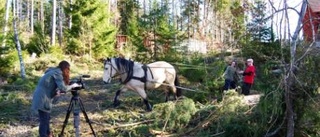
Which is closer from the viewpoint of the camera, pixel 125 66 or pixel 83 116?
pixel 83 116

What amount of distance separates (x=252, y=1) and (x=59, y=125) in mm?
5294

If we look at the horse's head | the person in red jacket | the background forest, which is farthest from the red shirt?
the horse's head

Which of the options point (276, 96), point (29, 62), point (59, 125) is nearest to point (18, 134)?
point (59, 125)

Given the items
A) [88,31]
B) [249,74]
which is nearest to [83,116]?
[249,74]

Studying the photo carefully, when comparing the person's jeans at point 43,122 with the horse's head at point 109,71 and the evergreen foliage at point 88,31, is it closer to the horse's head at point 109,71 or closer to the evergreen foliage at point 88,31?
the horse's head at point 109,71

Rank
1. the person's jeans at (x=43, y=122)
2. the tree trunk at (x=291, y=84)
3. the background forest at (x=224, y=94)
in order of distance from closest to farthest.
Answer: the tree trunk at (x=291, y=84) < the background forest at (x=224, y=94) < the person's jeans at (x=43, y=122)

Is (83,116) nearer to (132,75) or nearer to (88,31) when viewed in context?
(132,75)

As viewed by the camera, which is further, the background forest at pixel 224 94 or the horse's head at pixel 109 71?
the horse's head at pixel 109 71

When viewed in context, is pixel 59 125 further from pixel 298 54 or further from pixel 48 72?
pixel 298 54

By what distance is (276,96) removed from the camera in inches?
247

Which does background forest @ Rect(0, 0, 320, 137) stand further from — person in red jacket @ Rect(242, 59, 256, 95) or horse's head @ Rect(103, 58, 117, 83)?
horse's head @ Rect(103, 58, 117, 83)

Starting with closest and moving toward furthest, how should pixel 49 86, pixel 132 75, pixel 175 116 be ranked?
pixel 49 86
pixel 175 116
pixel 132 75

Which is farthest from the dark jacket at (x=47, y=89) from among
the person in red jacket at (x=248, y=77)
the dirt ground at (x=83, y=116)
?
the person in red jacket at (x=248, y=77)

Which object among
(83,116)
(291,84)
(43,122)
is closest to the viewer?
(291,84)
